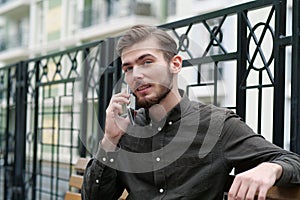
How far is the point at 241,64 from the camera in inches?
116

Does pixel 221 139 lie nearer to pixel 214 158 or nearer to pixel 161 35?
pixel 214 158

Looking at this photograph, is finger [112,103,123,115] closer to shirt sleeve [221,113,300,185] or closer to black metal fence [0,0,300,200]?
shirt sleeve [221,113,300,185]

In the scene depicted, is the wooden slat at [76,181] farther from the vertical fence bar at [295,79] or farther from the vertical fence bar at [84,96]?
the vertical fence bar at [295,79]

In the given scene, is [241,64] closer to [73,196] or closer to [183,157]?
[183,157]

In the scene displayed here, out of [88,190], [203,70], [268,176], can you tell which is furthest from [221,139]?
[203,70]

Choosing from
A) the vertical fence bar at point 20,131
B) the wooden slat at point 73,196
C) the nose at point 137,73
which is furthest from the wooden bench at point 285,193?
the vertical fence bar at point 20,131

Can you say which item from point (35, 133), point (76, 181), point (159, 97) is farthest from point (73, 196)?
point (35, 133)

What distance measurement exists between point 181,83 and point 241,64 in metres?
0.31

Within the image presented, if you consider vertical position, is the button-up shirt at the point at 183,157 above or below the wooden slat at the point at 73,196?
above

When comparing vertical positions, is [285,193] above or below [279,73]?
below

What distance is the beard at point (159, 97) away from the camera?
2430mm

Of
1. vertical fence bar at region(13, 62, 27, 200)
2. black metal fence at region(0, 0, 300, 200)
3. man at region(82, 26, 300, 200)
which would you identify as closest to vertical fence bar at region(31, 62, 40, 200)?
black metal fence at region(0, 0, 300, 200)

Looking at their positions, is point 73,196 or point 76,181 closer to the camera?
point 73,196

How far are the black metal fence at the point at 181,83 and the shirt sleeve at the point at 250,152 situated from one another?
0.37 meters
